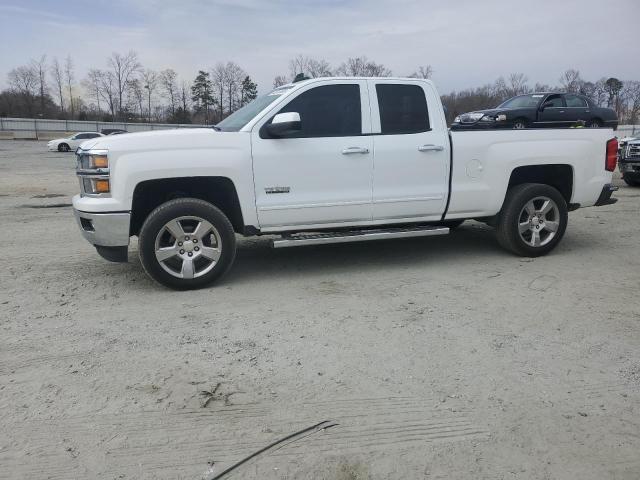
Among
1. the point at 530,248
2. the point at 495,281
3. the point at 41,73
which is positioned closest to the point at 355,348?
the point at 495,281

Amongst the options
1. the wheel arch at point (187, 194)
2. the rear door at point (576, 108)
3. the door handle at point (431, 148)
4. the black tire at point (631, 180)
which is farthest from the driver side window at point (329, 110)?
the rear door at point (576, 108)

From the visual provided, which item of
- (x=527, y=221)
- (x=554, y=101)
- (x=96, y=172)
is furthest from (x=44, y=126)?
(x=527, y=221)

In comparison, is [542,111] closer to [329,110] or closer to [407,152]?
[407,152]

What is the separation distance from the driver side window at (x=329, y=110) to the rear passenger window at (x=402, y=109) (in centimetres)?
28

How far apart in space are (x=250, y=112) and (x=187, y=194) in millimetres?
1090

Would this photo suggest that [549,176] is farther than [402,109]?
Yes

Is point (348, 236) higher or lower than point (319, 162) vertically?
lower

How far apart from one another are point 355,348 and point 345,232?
6.41ft

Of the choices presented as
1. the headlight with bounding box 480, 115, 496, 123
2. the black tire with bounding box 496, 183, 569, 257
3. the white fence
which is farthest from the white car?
the black tire with bounding box 496, 183, 569, 257

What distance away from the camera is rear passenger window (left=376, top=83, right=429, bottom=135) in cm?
570

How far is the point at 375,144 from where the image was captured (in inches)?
219

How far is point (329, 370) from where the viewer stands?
3.61 m

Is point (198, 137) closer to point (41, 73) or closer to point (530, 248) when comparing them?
point (530, 248)

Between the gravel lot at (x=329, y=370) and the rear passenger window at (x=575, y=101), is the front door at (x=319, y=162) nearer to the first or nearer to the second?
the gravel lot at (x=329, y=370)
